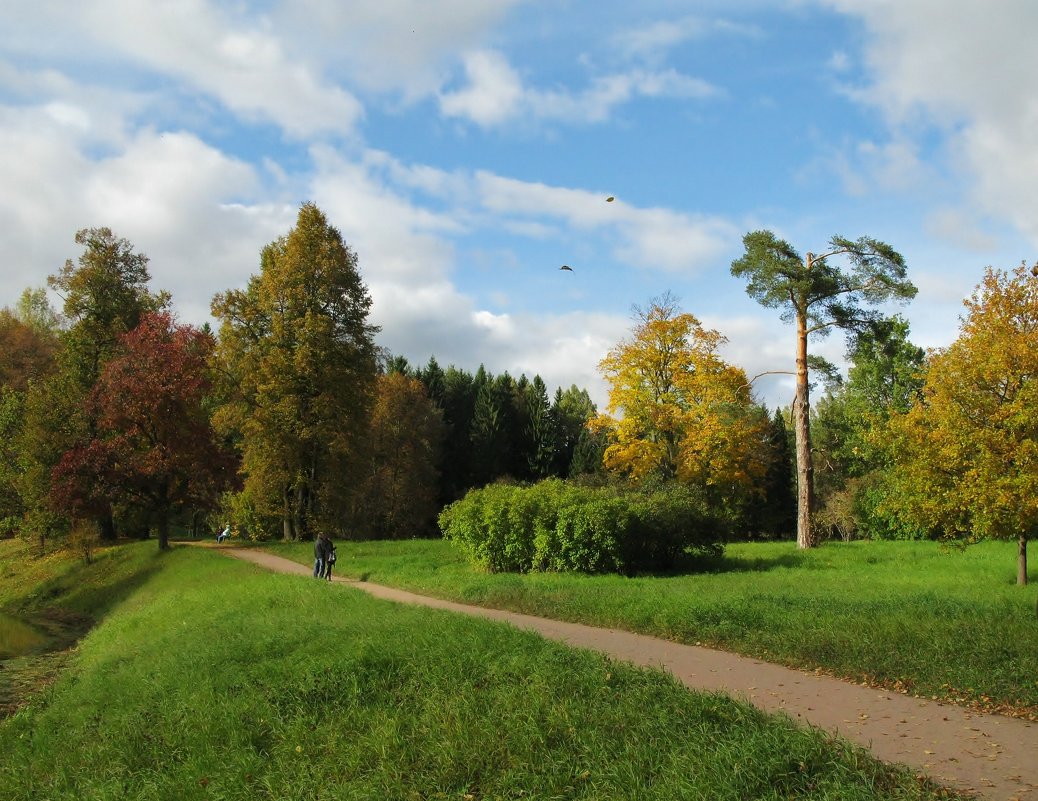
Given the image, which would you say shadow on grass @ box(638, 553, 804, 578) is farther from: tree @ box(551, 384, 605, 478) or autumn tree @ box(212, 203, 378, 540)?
tree @ box(551, 384, 605, 478)

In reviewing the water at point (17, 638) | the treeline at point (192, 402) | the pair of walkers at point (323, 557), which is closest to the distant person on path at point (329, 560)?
the pair of walkers at point (323, 557)

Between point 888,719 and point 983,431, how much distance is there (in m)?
12.1

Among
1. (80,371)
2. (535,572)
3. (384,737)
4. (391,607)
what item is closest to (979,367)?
(535,572)

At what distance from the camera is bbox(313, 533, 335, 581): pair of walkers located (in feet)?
68.4

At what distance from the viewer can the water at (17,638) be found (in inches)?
746

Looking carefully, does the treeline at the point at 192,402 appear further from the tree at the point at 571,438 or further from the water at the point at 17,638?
the tree at the point at 571,438

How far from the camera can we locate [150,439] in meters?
29.6

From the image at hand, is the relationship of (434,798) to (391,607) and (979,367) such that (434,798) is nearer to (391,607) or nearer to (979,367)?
(391,607)

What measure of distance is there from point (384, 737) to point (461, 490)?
5264cm

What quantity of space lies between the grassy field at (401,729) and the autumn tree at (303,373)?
2077 cm

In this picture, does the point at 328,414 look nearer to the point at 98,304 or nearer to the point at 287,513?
the point at 287,513

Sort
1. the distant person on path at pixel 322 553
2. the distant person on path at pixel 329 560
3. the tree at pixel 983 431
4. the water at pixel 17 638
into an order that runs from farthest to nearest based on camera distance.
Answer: the distant person on path at pixel 329 560
the distant person on path at pixel 322 553
the water at pixel 17 638
the tree at pixel 983 431

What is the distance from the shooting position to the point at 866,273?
26.7 metres

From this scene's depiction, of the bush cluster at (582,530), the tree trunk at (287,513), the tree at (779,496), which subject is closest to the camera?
the bush cluster at (582,530)
